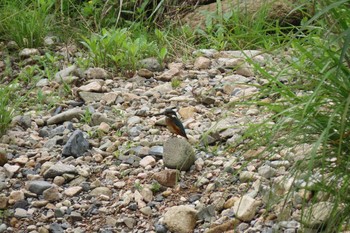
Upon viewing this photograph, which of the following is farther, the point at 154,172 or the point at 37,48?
the point at 37,48

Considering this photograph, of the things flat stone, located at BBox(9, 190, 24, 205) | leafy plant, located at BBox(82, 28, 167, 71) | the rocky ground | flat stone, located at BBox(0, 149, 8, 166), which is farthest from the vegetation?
flat stone, located at BBox(9, 190, 24, 205)

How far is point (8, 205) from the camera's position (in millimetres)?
3174

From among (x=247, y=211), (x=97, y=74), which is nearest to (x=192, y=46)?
(x=97, y=74)

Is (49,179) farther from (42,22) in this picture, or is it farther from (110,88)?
(42,22)

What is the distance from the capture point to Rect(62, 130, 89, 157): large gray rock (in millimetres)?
3525

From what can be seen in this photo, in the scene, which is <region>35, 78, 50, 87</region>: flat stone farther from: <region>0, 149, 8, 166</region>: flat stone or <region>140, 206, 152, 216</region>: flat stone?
<region>140, 206, 152, 216</region>: flat stone

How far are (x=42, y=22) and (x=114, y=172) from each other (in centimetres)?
190

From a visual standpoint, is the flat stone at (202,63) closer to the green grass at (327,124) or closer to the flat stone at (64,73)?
the flat stone at (64,73)

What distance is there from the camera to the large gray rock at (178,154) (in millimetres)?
3270

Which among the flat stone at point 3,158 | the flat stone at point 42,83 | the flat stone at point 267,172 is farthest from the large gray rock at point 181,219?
the flat stone at point 42,83

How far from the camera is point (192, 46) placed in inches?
187

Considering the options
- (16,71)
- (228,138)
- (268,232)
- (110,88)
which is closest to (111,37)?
(110,88)

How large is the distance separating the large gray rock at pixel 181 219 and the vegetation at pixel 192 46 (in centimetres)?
42

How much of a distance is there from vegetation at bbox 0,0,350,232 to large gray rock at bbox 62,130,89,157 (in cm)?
29
